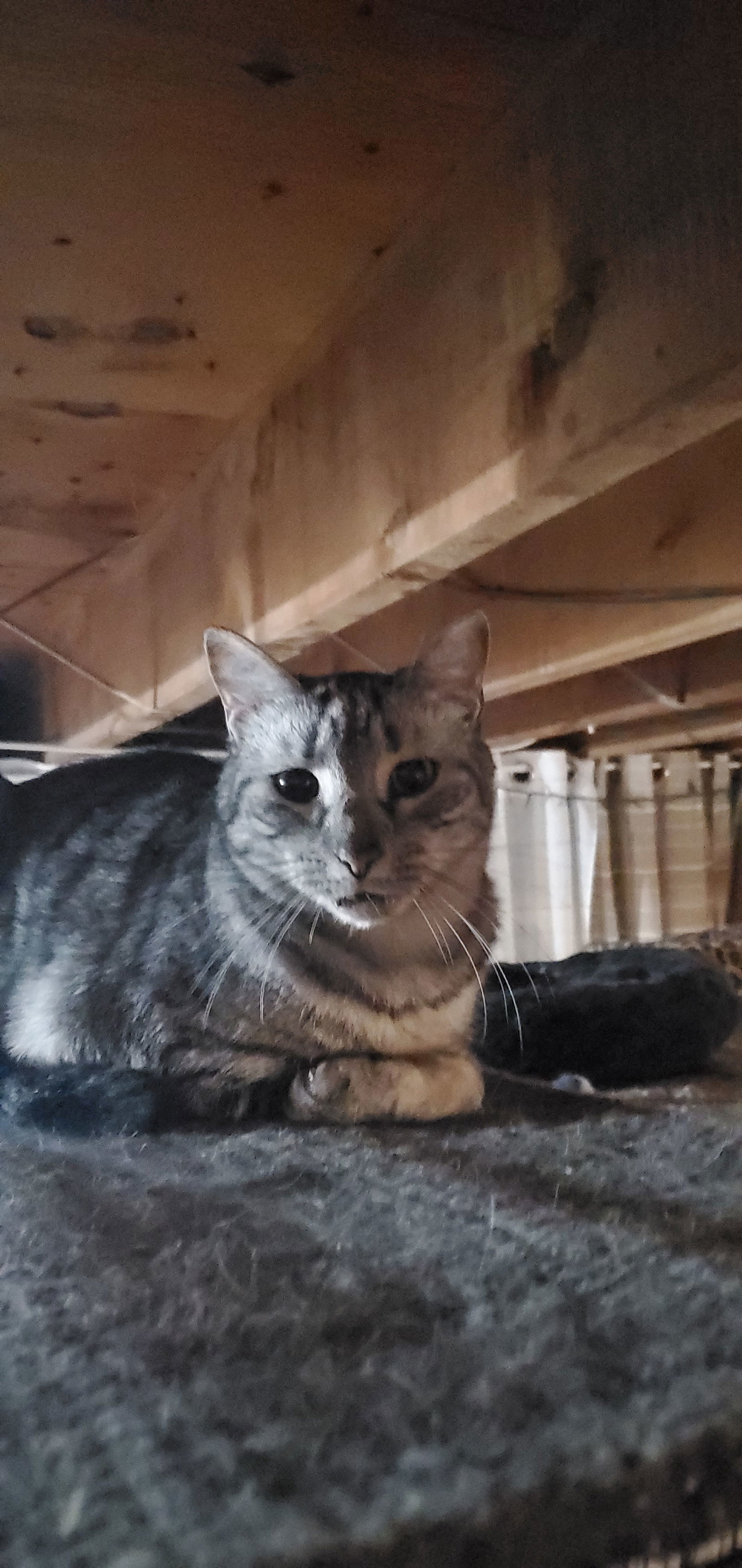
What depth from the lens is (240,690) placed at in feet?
3.75

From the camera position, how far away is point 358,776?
1011mm

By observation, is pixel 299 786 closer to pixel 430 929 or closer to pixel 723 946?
pixel 430 929

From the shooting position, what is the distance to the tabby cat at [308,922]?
0.97 m

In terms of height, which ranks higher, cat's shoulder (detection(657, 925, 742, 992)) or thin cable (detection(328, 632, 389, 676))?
thin cable (detection(328, 632, 389, 676))

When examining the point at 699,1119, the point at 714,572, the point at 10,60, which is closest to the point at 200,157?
the point at 10,60

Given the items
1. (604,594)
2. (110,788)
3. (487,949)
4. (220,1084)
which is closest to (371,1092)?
(220,1084)

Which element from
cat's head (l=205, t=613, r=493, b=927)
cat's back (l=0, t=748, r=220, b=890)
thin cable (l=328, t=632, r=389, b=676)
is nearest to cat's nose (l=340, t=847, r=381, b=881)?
cat's head (l=205, t=613, r=493, b=927)

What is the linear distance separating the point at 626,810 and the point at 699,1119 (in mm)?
2053

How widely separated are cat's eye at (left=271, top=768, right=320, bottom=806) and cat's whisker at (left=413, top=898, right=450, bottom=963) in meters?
0.16

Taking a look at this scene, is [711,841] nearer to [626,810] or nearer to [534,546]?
[626,810]

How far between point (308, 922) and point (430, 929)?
5.3 inches

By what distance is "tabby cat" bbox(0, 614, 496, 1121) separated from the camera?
3.19 feet

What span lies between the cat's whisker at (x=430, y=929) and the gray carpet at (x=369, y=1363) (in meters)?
0.30

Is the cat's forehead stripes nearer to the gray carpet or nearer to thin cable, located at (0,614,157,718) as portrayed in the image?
the gray carpet
